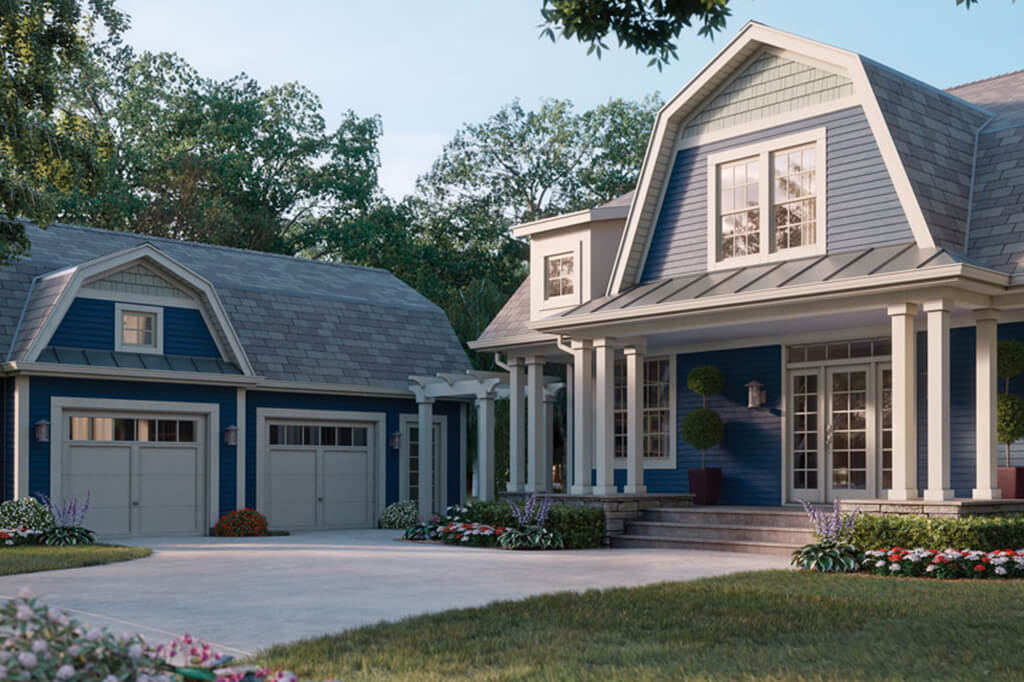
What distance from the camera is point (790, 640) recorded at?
22.8ft

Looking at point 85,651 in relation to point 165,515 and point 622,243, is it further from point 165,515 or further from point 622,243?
point 165,515

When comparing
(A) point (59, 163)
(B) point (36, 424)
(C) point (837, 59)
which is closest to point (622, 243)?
(C) point (837, 59)

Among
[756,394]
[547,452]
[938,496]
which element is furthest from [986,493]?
[547,452]

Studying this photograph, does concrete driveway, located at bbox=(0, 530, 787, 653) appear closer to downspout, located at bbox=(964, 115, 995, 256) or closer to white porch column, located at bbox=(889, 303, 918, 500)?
white porch column, located at bbox=(889, 303, 918, 500)

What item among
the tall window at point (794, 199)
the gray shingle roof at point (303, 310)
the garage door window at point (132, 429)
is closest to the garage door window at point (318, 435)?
the gray shingle roof at point (303, 310)

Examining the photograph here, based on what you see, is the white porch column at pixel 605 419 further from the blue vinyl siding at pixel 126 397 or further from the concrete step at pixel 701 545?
the blue vinyl siding at pixel 126 397

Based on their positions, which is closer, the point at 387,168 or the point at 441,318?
the point at 441,318

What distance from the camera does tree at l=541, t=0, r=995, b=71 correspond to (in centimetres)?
790

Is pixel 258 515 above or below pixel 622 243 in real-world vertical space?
below

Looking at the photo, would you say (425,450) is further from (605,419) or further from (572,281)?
(605,419)

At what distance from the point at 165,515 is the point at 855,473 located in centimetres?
1024

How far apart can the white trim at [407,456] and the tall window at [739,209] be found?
7.99 m

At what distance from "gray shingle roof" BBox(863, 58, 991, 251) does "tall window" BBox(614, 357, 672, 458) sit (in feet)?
16.5

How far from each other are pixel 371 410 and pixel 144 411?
429 centimetres
